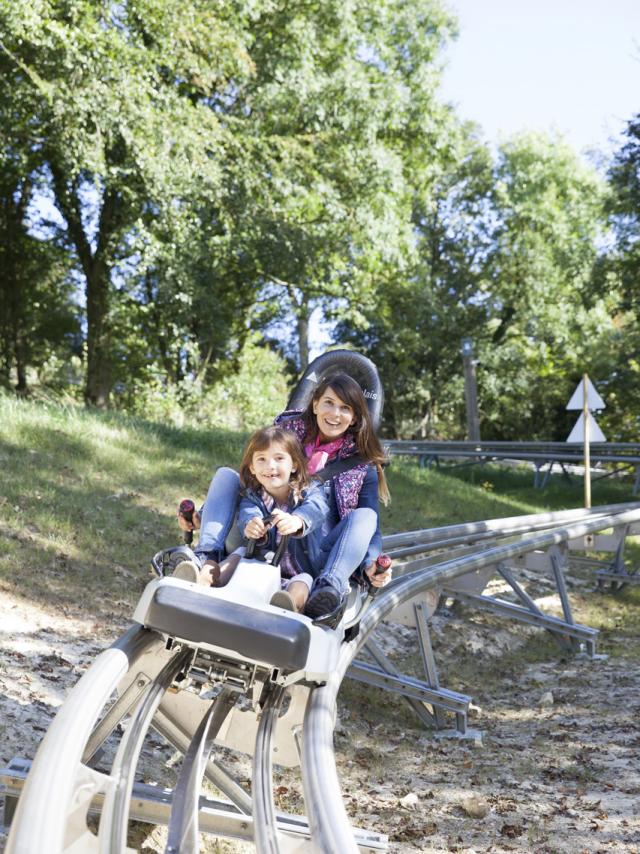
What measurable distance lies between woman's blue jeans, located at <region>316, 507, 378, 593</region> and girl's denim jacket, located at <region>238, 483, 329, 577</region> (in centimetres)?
4

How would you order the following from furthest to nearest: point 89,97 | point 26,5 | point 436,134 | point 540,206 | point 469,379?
point 540,206, point 469,379, point 436,134, point 89,97, point 26,5

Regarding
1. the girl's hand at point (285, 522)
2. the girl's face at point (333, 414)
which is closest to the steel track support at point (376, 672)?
the girl's face at point (333, 414)

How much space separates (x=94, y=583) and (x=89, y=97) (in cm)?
810

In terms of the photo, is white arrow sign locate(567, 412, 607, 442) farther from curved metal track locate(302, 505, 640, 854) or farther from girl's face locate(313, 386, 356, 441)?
girl's face locate(313, 386, 356, 441)

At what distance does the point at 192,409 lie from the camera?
64.3 ft

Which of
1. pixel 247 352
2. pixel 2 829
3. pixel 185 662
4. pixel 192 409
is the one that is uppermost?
pixel 247 352

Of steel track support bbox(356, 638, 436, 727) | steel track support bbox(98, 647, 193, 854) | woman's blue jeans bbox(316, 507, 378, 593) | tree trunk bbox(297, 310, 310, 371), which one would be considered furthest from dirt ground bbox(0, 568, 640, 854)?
tree trunk bbox(297, 310, 310, 371)

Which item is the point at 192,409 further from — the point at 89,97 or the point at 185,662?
the point at 185,662

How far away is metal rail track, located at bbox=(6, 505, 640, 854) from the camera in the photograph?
6.55ft

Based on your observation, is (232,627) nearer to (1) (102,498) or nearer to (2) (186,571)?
(2) (186,571)

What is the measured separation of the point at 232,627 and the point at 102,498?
6.21 m

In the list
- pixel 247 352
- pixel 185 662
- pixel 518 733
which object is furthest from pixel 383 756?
pixel 247 352

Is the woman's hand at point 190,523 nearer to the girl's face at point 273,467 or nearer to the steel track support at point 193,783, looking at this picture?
the girl's face at point 273,467

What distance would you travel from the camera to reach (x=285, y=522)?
335cm
